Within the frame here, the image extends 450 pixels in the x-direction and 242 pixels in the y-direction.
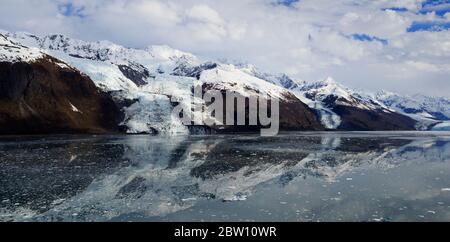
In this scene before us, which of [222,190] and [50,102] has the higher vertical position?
[50,102]

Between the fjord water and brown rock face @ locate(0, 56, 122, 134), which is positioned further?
brown rock face @ locate(0, 56, 122, 134)

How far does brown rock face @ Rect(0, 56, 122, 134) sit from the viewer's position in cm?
13138

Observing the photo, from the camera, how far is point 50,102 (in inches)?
5709

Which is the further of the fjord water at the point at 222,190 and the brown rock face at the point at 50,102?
the brown rock face at the point at 50,102

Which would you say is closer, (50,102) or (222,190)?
(222,190)

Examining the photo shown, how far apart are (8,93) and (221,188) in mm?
121515

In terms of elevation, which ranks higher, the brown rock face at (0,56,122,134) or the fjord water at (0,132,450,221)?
the brown rock face at (0,56,122,134)

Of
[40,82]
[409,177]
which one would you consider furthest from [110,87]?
[409,177]

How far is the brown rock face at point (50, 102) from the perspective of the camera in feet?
431

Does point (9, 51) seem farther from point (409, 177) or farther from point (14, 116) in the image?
point (409, 177)

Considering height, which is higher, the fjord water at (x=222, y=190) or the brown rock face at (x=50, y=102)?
the brown rock face at (x=50, y=102)
